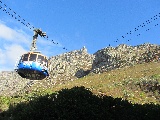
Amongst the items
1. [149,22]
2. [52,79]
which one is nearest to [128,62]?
[52,79]

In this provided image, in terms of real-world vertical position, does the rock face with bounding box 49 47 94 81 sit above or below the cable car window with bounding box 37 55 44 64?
above

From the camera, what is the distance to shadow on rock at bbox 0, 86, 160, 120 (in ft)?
82.5

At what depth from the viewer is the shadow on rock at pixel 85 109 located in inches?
990

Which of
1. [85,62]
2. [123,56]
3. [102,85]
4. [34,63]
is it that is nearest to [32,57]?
[34,63]

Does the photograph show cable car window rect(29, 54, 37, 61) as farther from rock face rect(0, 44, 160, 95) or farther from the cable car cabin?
rock face rect(0, 44, 160, 95)

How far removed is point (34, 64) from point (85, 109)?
815 centimetres

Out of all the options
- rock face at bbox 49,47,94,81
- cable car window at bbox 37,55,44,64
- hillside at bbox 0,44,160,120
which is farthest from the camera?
rock face at bbox 49,47,94,81

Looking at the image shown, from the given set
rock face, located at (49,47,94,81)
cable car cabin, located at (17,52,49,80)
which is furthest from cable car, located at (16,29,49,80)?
rock face, located at (49,47,94,81)

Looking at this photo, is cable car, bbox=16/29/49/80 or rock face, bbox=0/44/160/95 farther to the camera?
rock face, bbox=0/44/160/95

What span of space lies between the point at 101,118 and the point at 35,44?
449 inches

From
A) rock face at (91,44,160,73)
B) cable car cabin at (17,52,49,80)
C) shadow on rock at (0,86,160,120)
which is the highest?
rock face at (91,44,160,73)

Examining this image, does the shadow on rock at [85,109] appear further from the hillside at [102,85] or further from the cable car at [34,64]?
the cable car at [34,64]

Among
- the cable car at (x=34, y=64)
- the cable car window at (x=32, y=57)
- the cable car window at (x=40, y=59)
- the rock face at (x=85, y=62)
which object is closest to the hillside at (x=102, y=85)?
the rock face at (x=85, y=62)

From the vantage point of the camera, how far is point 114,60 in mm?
101938
